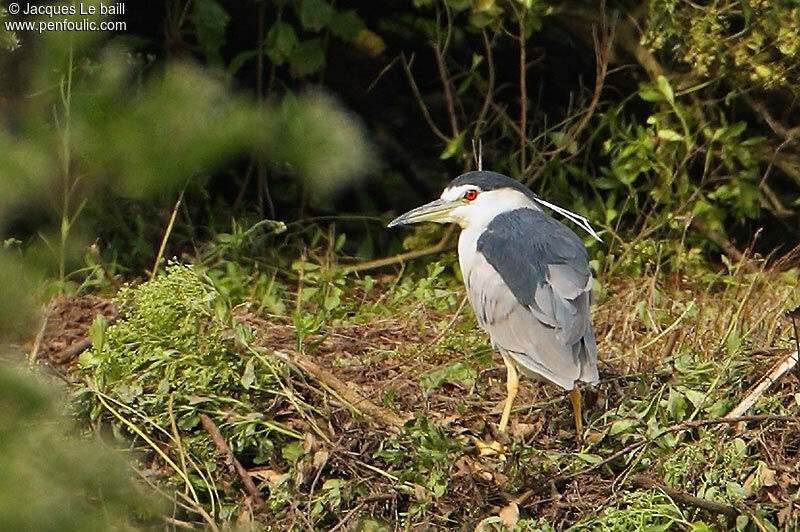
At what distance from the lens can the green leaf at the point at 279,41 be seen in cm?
601

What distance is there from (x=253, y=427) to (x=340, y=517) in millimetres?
464

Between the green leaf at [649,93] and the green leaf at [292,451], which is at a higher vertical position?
the green leaf at [649,93]

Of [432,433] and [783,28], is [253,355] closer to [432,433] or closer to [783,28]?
[432,433]

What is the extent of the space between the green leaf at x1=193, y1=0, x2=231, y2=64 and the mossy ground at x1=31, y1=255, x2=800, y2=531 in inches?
60.4

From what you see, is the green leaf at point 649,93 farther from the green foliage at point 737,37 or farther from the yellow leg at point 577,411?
the yellow leg at point 577,411

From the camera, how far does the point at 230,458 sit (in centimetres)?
409

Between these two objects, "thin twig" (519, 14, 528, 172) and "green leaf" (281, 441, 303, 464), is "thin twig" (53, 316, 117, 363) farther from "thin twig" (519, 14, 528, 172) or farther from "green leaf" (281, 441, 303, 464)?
"thin twig" (519, 14, 528, 172)

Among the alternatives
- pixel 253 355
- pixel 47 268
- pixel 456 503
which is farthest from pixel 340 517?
pixel 47 268

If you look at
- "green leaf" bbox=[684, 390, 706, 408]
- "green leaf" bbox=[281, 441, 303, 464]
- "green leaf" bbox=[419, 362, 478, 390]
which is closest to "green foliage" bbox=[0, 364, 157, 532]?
"green leaf" bbox=[281, 441, 303, 464]

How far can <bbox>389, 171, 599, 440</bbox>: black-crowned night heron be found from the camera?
4172 mm

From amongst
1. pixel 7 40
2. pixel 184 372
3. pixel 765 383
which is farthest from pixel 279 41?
pixel 7 40

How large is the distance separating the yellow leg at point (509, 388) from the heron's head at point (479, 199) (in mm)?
713

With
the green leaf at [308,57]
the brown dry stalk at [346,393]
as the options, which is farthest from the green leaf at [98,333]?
the green leaf at [308,57]

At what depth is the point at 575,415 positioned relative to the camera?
423 centimetres
